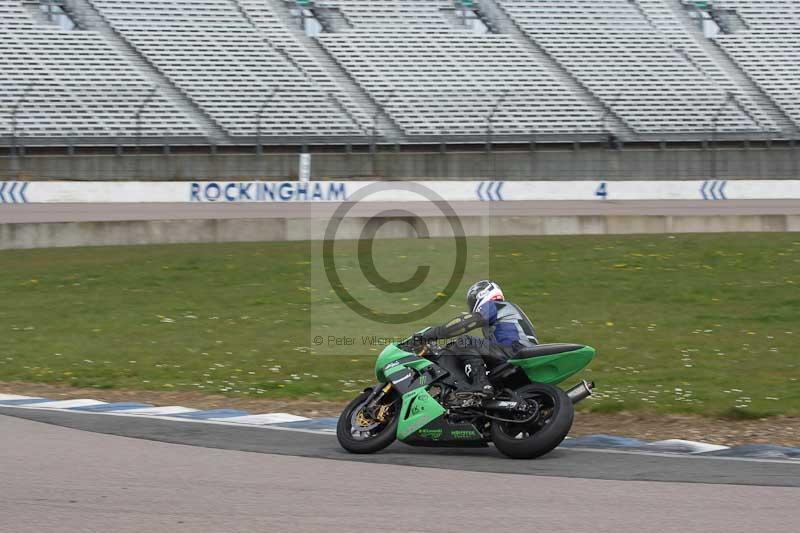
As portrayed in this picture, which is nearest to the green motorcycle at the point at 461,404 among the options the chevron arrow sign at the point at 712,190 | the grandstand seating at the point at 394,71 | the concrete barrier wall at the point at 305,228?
the concrete barrier wall at the point at 305,228

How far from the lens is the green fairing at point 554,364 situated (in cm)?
810

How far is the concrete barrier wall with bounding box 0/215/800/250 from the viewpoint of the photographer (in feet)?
75.8

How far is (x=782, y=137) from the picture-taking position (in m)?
39.3

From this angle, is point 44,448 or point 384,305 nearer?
point 44,448

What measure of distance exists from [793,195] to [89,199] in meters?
22.1

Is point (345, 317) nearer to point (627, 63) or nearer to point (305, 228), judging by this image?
point (305, 228)

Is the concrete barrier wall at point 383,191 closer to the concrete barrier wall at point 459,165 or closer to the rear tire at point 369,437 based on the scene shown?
the concrete barrier wall at point 459,165

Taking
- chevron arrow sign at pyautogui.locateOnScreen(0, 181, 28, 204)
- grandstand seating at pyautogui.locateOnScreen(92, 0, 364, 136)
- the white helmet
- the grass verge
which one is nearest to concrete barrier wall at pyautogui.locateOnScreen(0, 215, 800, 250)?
the grass verge

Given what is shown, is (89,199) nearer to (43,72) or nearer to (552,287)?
(43,72)

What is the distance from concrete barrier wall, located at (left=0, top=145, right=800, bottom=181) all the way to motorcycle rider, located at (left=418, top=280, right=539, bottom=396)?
26110 mm

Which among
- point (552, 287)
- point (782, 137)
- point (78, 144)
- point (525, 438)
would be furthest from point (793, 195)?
point (525, 438)

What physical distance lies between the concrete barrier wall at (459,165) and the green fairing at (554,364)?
86.9ft

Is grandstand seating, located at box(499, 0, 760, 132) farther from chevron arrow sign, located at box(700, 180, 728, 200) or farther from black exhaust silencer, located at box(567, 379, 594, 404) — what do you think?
black exhaust silencer, located at box(567, 379, 594, 404)

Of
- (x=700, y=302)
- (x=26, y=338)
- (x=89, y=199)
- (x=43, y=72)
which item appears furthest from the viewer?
(x=43, y=72)
